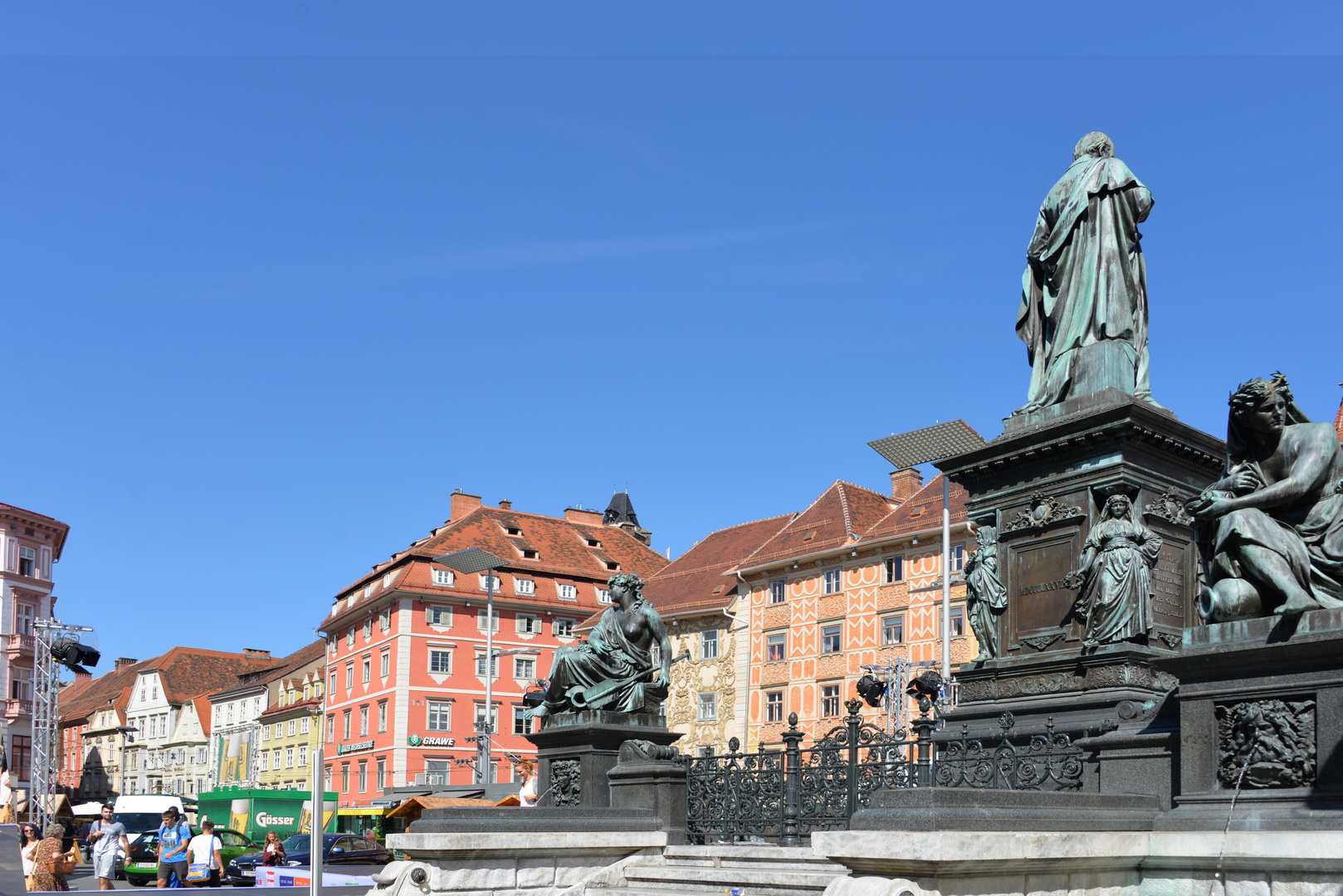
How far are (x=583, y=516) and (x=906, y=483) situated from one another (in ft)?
98.7

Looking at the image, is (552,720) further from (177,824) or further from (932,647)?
(932,647)

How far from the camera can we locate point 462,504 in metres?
79.8

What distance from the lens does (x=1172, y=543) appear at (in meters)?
10.6

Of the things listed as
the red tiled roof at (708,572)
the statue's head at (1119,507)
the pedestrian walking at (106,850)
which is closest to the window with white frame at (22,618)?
the red tiled roof at (708,572)

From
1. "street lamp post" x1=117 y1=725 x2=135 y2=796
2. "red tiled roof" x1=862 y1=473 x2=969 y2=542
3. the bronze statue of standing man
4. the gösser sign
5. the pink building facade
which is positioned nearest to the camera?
the bronze statue of standing man

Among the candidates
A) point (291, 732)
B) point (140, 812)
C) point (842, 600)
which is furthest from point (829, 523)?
point (291, 732)

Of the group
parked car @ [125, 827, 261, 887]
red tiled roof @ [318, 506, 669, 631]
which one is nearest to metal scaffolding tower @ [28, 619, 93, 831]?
parked car @ [125, 827, 261, 887]

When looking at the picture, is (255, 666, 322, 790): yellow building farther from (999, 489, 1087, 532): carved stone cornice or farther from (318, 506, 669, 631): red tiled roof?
(999, 489, 1087, 532): carved stone cornice

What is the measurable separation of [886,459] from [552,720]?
26517mm

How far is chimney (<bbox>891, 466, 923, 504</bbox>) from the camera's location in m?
57.9

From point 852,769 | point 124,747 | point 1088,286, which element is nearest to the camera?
point 852,769

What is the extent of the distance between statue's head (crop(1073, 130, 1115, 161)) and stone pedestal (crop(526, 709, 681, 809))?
632cm

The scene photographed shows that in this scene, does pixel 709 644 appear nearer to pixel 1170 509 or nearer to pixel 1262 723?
pixel 1170 509

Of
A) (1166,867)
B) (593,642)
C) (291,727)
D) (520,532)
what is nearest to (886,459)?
(593,642)
